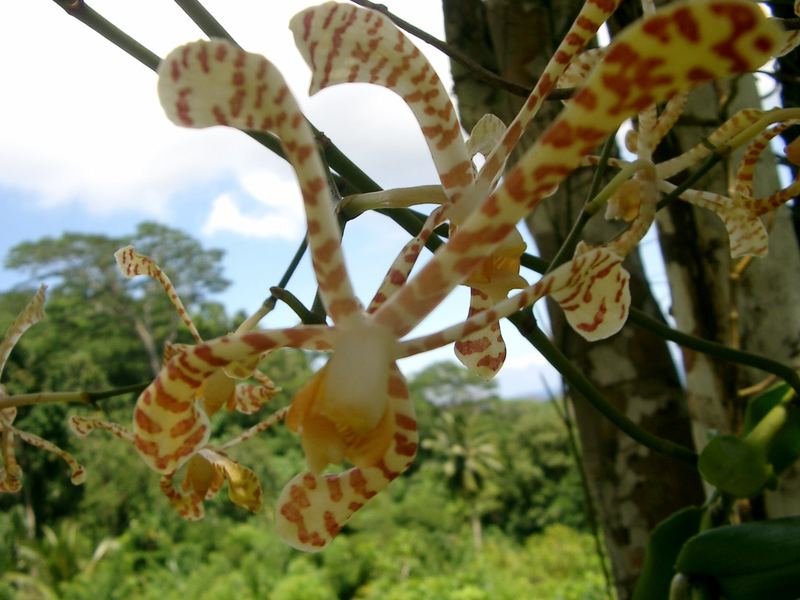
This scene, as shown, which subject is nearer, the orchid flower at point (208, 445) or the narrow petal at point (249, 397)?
the orchid flower at point (208, 445)

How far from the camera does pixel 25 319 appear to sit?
0.62 meters

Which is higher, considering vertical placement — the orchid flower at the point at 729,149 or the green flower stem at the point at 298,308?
the orchid flower at the point at 729,149

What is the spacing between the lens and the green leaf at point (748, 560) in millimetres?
469

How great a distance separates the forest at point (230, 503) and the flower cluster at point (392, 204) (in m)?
5.11

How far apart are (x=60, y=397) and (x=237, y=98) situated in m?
0.34

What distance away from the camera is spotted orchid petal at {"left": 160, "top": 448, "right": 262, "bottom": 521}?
0.59 m

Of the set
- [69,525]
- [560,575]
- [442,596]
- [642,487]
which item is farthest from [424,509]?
[642,487]

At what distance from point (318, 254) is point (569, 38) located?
0.16 metres

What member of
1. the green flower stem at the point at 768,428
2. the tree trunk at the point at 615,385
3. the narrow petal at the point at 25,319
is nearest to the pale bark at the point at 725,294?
the tree trunk at the point at 615,385

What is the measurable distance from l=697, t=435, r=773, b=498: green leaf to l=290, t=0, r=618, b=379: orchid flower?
224 millimetres

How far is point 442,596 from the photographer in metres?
9.02

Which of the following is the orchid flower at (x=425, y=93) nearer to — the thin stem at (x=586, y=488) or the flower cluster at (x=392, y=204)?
the flower cluster at (x=392, y=204)

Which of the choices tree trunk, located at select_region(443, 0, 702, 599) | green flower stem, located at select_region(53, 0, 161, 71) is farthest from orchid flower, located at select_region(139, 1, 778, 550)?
tree trunk, located at select_region(443, 0, 702, 599)

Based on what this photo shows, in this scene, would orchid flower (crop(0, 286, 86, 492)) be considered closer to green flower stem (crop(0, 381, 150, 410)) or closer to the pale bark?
green flower stem (crop(0, 381, 150, 410))
